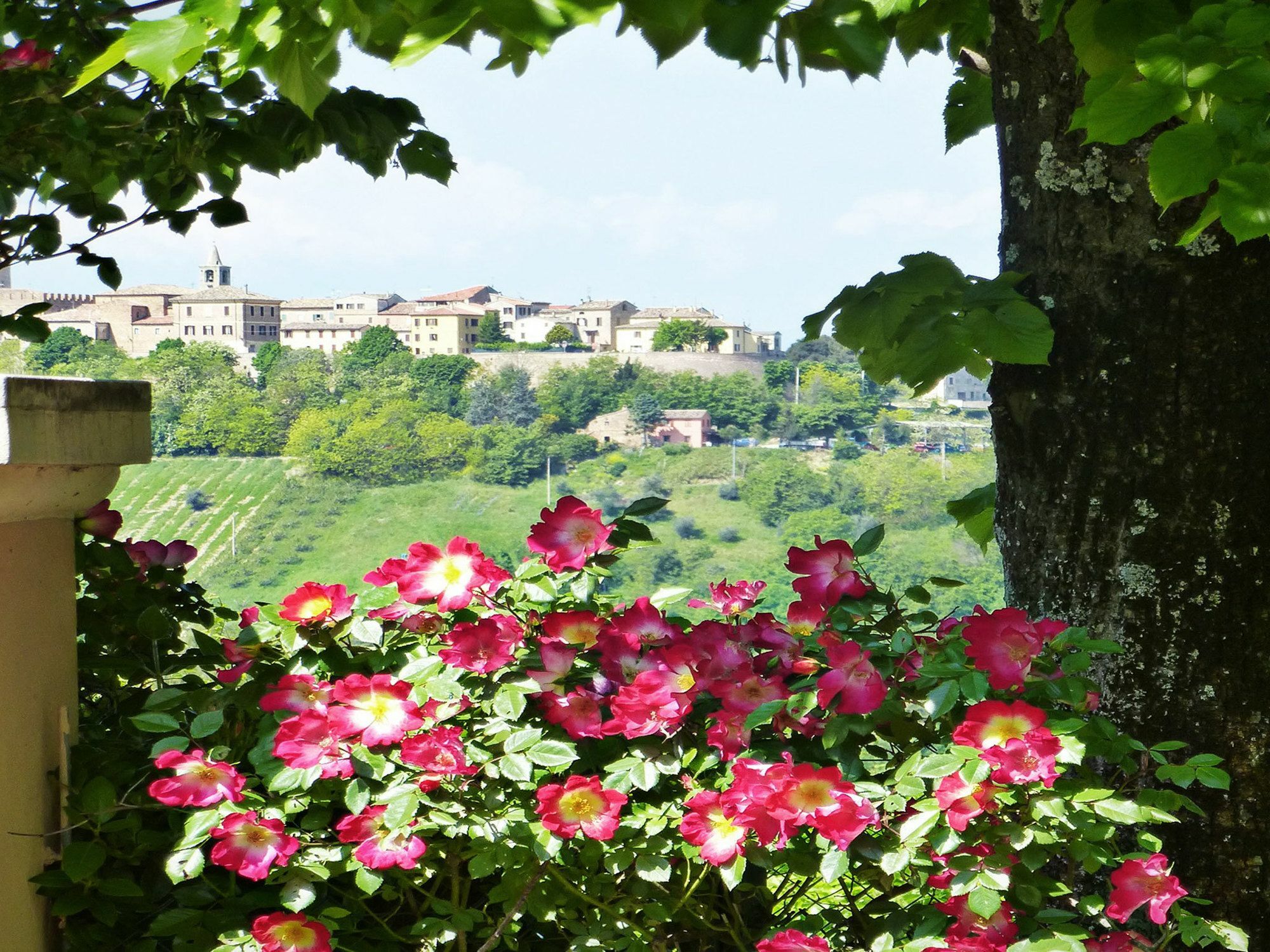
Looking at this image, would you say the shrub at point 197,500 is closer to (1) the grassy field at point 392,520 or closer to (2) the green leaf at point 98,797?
(1) the grassy field at point 392,520

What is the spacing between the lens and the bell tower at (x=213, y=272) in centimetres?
5806

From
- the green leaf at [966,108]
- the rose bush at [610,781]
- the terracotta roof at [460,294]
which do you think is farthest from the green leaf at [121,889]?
the terracotta roof at [460,294]

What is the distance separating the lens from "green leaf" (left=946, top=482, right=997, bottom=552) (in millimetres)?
1865

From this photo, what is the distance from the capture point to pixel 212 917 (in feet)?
3.82

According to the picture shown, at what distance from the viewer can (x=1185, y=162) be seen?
1085 millimetres

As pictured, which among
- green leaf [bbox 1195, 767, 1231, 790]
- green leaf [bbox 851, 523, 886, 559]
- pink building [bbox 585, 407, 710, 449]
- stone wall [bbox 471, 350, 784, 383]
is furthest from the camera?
stone wall [bbox 471, 350, 784, 383]

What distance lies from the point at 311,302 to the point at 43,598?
59730 millimetres

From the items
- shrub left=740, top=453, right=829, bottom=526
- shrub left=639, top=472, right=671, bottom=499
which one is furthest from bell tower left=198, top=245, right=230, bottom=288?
shrub left=740, top=453, right=829, bottom=526

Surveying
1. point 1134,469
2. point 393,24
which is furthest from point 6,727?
point 1134,469

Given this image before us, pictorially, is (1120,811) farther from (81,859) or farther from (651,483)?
(651,483)

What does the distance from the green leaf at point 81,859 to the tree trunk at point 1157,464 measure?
118 centimetres

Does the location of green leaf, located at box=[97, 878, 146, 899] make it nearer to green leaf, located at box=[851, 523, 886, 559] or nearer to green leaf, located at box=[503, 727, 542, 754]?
green leaf, located at box=[503, 727, 542, 754]

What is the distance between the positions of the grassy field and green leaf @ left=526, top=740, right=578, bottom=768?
2820 cm

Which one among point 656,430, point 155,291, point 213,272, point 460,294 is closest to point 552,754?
point 656,430
